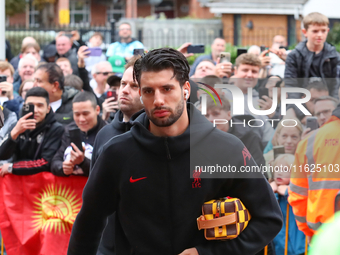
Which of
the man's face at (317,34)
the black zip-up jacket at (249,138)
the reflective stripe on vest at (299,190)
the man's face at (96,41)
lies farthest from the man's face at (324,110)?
the man's face at (96,41)

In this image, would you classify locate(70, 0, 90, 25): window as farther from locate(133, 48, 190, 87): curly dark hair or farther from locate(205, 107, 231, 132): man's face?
locate(133, 48, 190, 87): curly dark hair

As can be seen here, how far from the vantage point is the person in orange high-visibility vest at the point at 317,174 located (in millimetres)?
4398

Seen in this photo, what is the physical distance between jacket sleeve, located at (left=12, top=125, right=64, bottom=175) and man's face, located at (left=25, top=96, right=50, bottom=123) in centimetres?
23

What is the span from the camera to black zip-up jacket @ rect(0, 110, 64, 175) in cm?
570

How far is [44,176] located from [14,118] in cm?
113

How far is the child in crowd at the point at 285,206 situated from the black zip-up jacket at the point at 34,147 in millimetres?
2472

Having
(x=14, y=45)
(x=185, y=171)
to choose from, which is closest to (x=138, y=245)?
(x=185, y=171)

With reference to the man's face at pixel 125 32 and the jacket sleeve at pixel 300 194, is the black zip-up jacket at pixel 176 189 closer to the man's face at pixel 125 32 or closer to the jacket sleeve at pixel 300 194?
the jacket sleeve at pixel 300 194

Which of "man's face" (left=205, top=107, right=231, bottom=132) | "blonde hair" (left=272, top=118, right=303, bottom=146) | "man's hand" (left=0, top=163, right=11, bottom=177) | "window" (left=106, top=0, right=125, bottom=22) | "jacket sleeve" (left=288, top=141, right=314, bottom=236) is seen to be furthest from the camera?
"window" (left=106, top=0, right=125, bottom=22)

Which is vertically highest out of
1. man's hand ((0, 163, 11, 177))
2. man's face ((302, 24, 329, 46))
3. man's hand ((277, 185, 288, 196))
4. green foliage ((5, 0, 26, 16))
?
green foliage ((5, 0, 26, 16))

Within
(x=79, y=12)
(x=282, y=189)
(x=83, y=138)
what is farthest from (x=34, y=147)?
(x=79, y=12)

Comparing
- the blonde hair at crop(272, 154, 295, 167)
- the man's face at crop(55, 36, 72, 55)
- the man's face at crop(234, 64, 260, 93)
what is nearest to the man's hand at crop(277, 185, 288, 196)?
the blonde hair at crop(272, 154, 295, 167)

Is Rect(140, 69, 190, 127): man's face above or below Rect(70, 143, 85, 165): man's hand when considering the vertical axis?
above

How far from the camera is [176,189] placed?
2.89 meters
